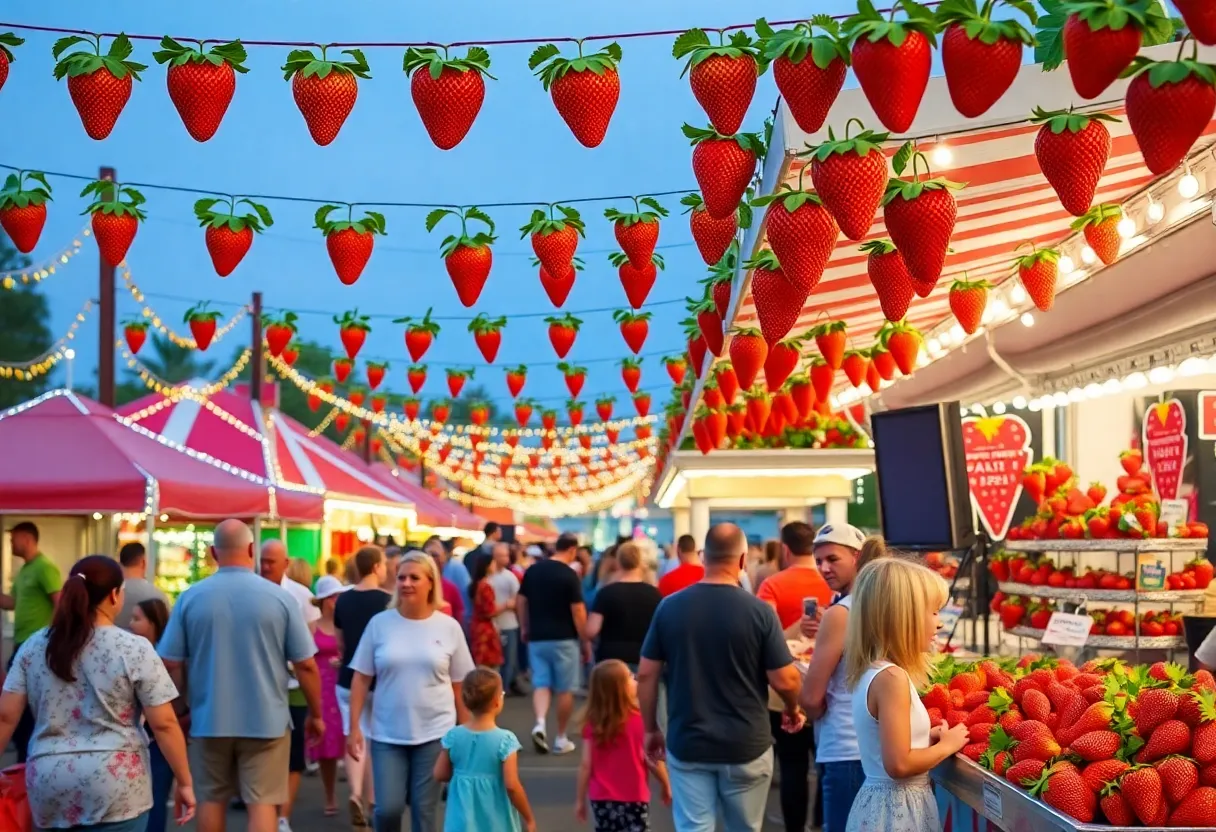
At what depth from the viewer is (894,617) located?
4.66 m

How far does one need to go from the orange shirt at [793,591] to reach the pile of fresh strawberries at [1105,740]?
329cm

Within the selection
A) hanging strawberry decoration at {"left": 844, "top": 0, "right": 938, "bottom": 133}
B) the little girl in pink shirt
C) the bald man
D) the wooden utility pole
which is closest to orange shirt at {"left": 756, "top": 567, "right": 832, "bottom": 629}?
the little girl in pink shirt

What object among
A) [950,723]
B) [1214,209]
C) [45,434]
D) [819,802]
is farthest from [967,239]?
[45,434]

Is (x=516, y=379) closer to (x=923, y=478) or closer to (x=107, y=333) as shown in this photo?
(x=107, y=333)

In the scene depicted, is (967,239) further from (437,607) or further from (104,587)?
(104,587)

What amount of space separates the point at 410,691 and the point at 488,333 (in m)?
3.65

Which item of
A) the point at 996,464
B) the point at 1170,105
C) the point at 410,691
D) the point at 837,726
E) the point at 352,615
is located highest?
the point at 1170,105

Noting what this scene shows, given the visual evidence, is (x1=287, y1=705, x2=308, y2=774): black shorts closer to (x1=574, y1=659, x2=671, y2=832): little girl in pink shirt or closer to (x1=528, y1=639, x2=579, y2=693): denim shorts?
(x1=574, y1=659, x2=671, y2=832): little girl in pink shirt

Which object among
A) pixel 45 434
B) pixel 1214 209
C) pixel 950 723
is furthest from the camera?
pixel 45 434

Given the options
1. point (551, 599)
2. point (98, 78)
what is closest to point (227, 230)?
point (98, 78)

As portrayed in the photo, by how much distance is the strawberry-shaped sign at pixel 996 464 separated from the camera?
408 inches

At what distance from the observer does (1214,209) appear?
556 centimetres

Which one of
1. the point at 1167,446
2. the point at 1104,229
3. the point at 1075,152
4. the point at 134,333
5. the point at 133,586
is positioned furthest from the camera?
the point at 134,333

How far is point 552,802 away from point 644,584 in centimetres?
159
